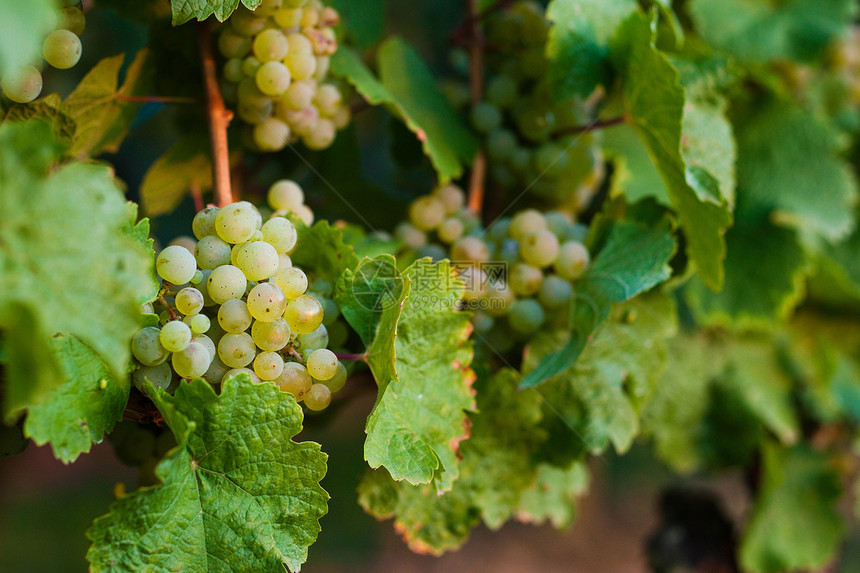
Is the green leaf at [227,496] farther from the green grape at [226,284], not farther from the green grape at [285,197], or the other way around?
the green grape at [285,197]

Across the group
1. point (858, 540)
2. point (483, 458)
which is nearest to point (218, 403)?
point (483, 458)

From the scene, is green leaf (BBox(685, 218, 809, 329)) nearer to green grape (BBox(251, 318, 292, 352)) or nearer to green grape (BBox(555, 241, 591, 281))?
green grape (BBox(555, 241, 591, 281))

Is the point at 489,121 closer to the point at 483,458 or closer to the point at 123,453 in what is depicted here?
the point at 483,458

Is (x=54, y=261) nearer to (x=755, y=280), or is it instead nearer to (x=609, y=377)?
(x=609, y=377)

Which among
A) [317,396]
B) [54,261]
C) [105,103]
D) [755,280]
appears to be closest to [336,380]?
[317,396]

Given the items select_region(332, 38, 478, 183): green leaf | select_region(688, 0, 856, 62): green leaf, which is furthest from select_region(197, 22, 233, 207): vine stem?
select_region(688, 0, 856, 62): green leaf

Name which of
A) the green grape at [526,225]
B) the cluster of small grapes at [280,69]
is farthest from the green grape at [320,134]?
the green grape at [526,225]
